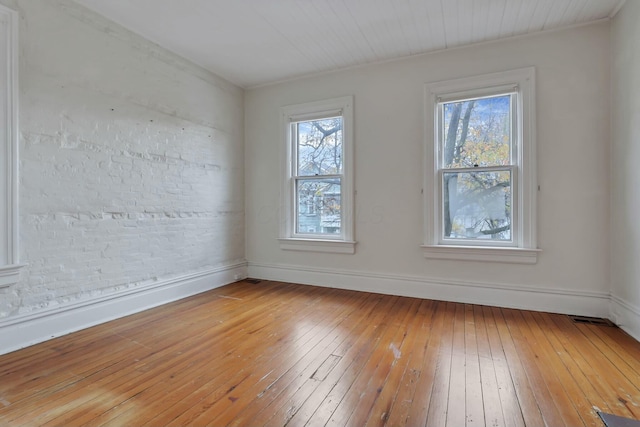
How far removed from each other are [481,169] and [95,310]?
3.92m

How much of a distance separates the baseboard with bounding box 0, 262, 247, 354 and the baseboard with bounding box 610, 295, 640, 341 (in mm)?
4101

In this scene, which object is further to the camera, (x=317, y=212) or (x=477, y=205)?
(x=317, y=212)

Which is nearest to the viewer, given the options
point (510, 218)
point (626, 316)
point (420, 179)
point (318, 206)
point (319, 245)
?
point (626, 316)

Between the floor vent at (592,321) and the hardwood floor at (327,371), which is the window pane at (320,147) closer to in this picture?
the hardwood floor at (327,371)

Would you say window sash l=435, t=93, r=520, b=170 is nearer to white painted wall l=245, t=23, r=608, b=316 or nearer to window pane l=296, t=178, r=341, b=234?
white painted wall l=245, t=23, r=608, b=316

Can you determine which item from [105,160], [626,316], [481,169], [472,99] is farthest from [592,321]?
[105,160]

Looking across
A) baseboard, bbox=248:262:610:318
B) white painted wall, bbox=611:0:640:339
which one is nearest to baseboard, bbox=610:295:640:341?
white painted wall, bbox=611:0:640:339

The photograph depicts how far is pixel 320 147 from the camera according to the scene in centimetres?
415

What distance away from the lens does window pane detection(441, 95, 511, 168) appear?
3.25 m

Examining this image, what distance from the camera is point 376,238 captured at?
379 centimetres

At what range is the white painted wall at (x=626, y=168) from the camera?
2459 millimetres

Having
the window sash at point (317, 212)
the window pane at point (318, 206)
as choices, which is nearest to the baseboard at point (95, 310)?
the window sash at point (317, 212)

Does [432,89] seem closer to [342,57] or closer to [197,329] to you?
[342,57]

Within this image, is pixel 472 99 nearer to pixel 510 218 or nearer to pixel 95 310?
pixel 510 218
